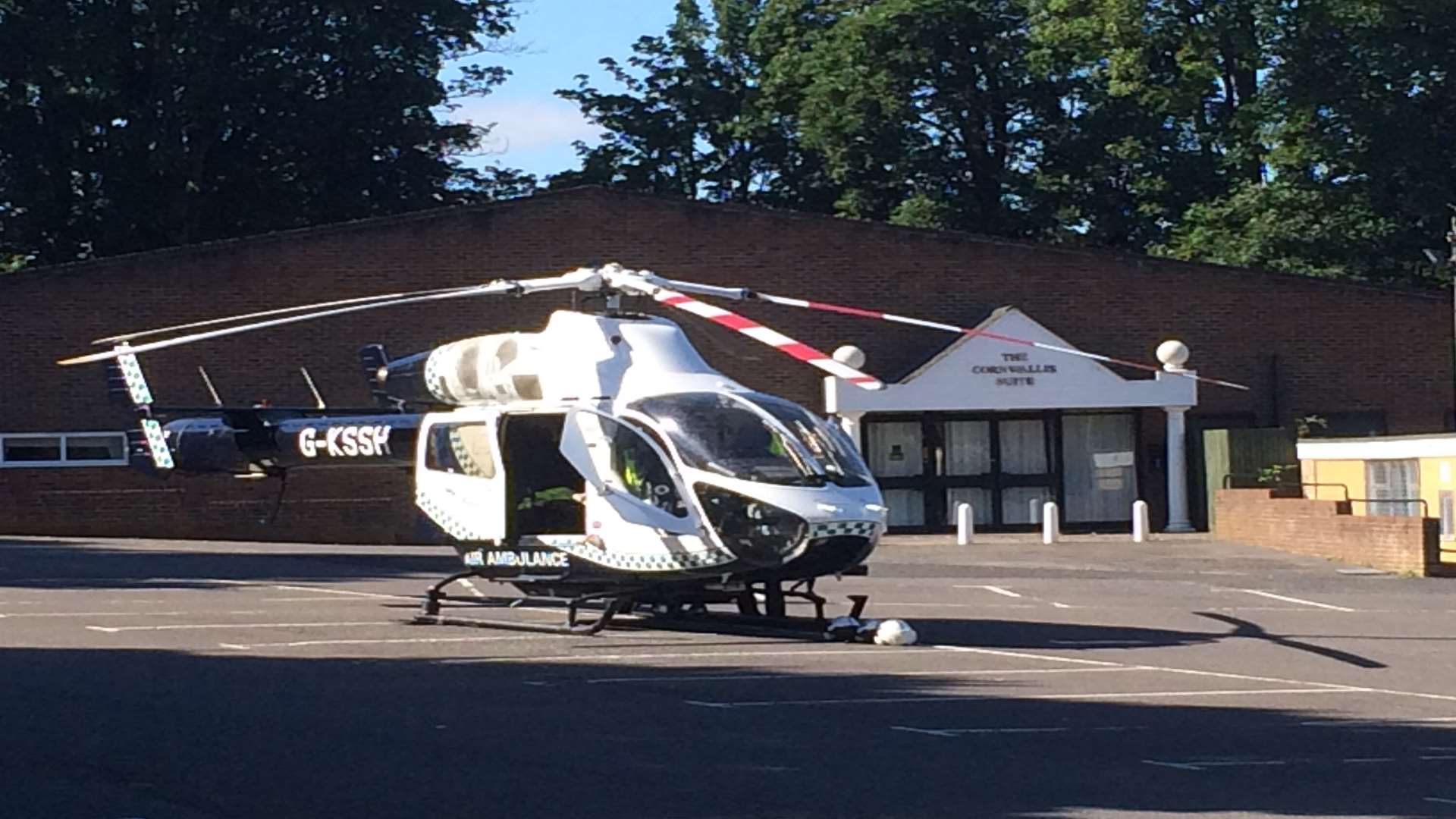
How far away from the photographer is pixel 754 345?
3219 cm

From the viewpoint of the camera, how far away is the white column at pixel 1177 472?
3575cm

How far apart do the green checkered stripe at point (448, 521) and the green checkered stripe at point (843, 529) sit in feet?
12.4

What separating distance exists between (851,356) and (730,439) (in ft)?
56.7

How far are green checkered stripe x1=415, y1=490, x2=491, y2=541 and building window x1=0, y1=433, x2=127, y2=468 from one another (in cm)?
1628

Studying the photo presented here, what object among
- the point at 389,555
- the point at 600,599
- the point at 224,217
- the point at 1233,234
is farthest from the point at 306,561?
the point at 1233,234

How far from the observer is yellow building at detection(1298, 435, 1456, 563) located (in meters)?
29.0

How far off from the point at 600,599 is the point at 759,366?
55.3 feet

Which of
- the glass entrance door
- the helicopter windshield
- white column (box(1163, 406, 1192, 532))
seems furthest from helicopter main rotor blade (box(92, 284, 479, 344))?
white column (box(1163, 406, 1192, 532))

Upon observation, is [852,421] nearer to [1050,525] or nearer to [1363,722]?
[1050,525]

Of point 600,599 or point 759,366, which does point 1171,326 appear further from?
point 600,599

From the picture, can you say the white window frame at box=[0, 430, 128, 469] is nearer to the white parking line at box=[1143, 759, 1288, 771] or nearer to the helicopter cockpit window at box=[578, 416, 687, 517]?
the helicopter cockpit window at box=[578, 416, 687, 517]

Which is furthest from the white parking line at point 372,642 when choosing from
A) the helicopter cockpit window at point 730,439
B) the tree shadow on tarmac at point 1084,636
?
the tree shadow on tarmac at point 1084,636

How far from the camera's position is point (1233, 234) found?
4575 centimetres

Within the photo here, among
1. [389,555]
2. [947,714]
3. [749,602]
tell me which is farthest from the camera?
[389,555]
